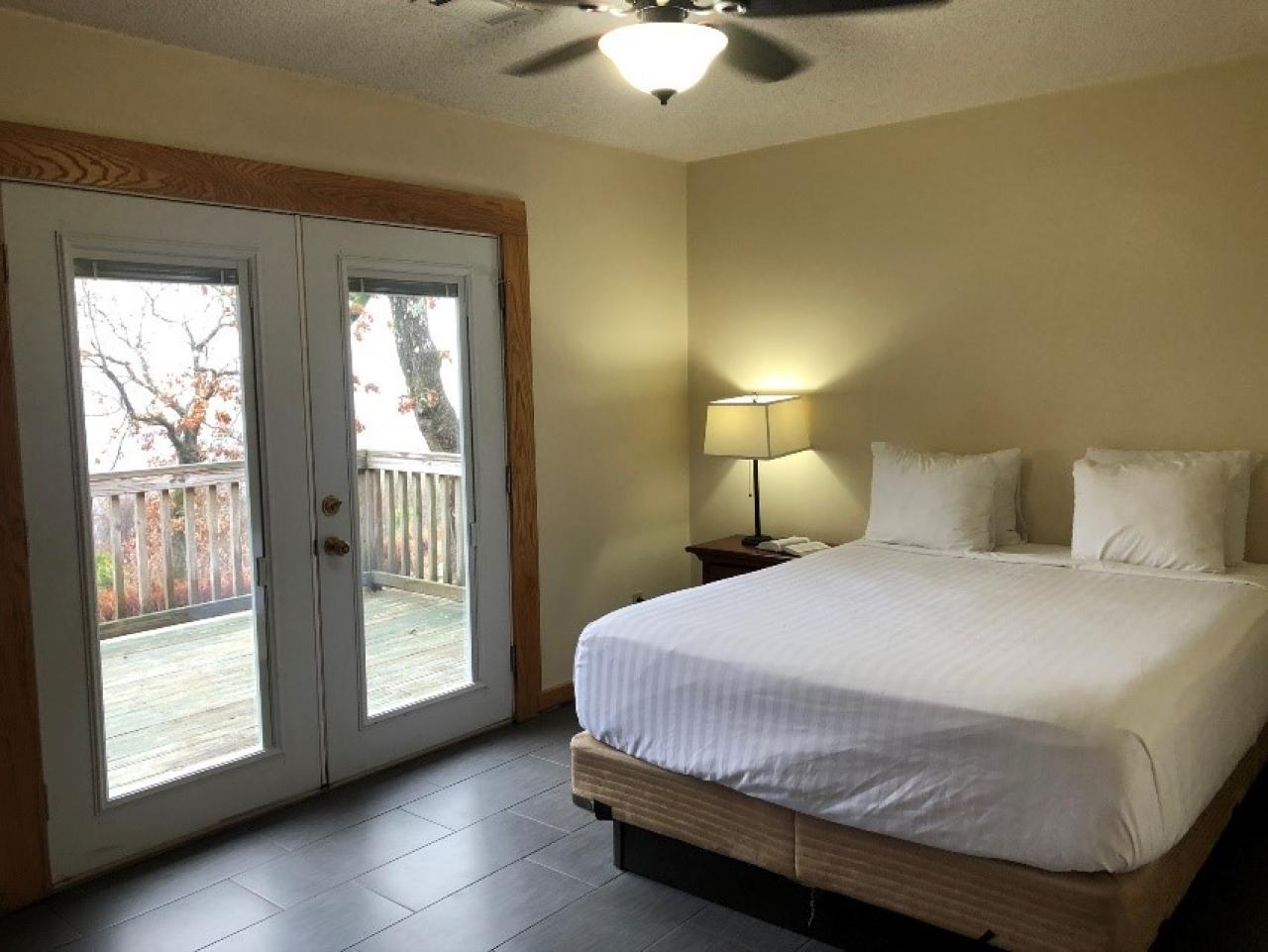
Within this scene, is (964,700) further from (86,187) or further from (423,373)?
(86,187)

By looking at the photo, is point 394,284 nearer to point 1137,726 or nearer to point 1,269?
point 1,269

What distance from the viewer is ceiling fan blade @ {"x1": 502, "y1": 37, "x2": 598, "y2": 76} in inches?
119

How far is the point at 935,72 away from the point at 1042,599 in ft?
5.86

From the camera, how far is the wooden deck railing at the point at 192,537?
2.96 meters

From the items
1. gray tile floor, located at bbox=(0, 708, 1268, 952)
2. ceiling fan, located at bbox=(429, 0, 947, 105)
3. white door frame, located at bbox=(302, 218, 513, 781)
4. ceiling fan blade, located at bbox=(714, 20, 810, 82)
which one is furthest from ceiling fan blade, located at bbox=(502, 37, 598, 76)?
gray tile floor, located at bbox=(0, 708, 1268, 952)

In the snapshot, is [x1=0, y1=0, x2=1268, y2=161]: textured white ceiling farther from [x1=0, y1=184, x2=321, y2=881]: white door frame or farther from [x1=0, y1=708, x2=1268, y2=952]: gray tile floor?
[x1=0, y1=708, x2=1268, y2=952]: gray tile floor

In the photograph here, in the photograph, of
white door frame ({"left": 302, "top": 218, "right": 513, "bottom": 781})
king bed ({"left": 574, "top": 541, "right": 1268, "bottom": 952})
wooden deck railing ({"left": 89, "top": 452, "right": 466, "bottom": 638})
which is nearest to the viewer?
king bed ({"left": 574, "top": 541, "right": 1268, "bottom": 952})

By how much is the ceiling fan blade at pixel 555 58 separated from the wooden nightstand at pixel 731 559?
6.84 ft

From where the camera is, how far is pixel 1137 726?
2045mm

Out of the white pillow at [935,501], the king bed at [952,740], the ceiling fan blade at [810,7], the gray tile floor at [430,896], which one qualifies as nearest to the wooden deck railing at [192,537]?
the gray tile floor at [430,896]

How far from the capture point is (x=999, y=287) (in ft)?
13.1

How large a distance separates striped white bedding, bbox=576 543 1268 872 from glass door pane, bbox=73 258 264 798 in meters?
1.22

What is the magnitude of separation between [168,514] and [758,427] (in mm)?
2335

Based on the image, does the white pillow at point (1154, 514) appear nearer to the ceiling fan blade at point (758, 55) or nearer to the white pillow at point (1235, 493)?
the white pillow at point (1235, 493)
